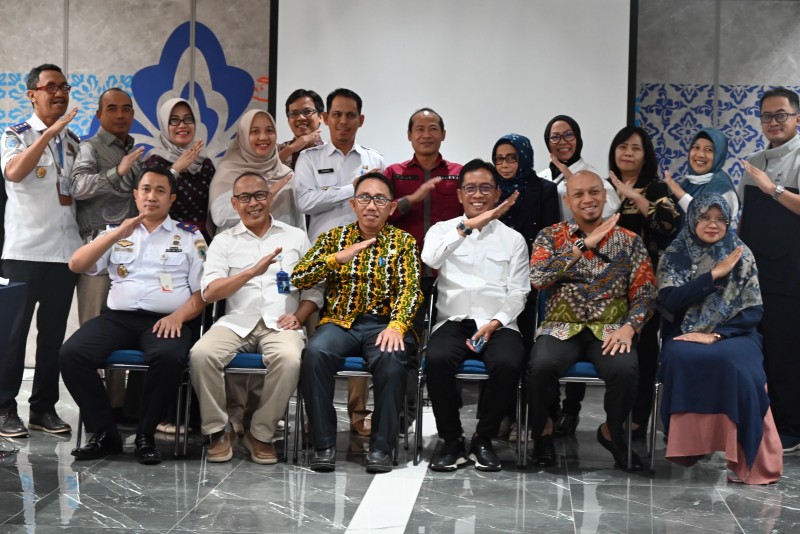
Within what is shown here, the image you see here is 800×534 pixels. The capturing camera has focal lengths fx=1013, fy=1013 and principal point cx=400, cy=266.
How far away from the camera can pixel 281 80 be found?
6.22 m

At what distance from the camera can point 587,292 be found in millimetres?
4555

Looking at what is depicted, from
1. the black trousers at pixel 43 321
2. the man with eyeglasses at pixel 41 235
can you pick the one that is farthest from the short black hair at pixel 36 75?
the black trousers at pixel 43 321

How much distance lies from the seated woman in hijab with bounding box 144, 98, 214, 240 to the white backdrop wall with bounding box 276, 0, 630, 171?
1.19 meters

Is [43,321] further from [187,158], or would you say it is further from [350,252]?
[350,252]

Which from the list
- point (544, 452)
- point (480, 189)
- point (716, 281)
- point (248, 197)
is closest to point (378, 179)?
point (480, 189)

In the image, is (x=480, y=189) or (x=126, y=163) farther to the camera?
(x=126, y=163)

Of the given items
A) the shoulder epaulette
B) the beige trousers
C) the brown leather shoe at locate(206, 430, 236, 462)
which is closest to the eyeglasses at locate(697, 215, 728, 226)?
the beige trousers

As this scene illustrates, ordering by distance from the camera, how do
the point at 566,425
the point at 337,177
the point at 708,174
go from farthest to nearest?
the point at 337,177
the point at 566,425
the point at 708,174

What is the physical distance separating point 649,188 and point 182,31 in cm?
345

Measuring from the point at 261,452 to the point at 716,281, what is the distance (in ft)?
7.08

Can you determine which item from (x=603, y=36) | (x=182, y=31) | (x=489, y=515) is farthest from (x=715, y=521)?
(x=182, y=31)

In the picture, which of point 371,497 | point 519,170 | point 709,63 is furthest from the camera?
point 709,63

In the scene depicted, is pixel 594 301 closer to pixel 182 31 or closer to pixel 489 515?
pixel 489 515

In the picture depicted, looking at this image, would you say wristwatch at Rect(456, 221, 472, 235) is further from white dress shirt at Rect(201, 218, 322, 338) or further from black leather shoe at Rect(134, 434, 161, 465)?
black leather shoe at Rect(134, 434, 161, 465)
